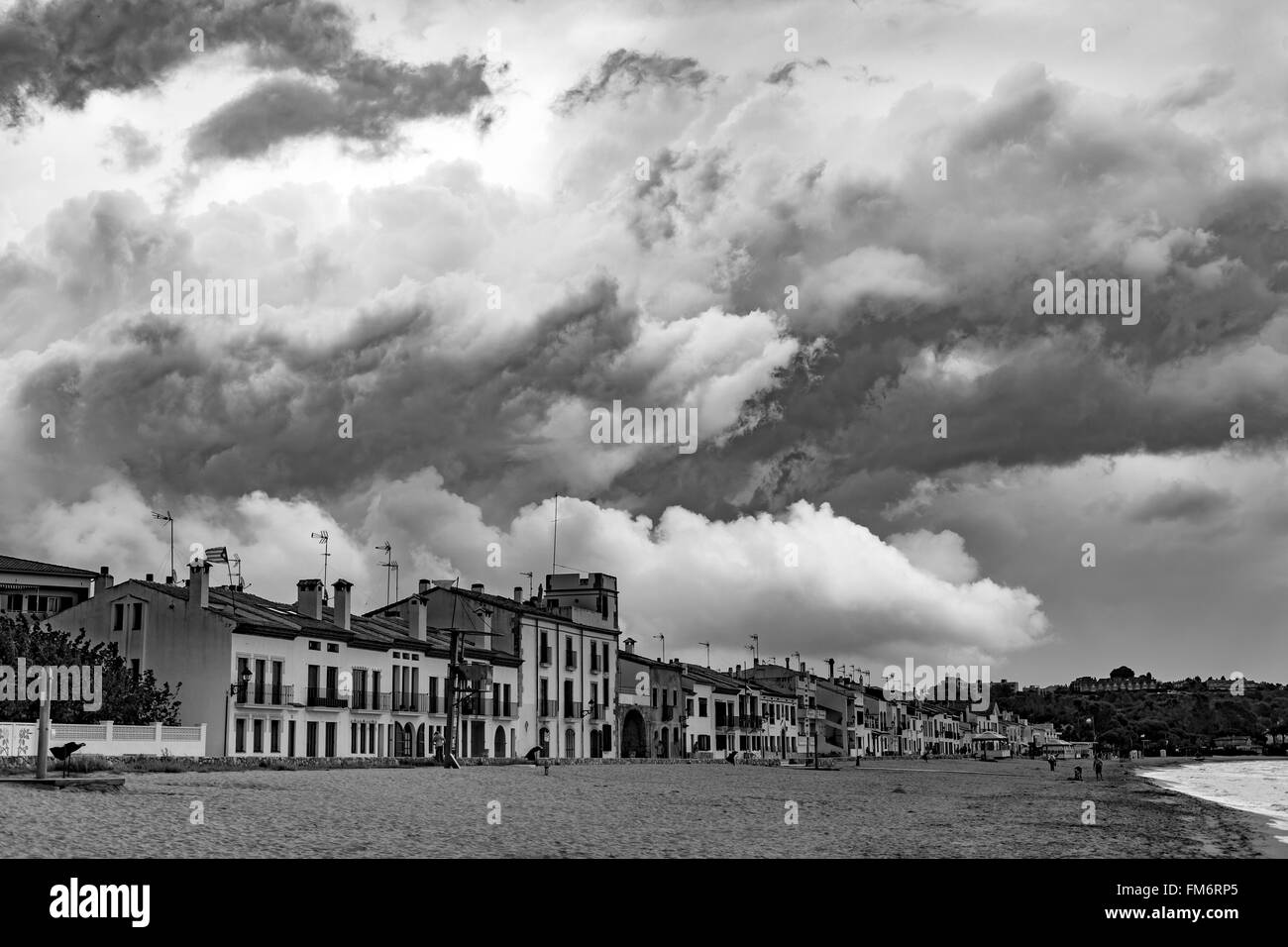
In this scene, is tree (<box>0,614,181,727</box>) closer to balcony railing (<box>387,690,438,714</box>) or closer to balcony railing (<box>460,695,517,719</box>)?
balcony railing (<box>387,690,438,714</box>)

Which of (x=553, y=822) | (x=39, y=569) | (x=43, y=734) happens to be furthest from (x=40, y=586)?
(x=553, y=822)

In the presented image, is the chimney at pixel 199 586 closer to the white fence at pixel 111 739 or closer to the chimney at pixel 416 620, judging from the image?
the white fence at pixel 111 739

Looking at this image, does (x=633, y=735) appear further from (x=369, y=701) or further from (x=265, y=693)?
(x=265, y=693)

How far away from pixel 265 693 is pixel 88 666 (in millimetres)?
9578

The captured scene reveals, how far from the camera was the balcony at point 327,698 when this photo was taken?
202 feet

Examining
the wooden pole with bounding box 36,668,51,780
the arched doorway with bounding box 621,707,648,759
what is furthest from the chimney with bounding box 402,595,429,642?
the wooden pole with bounding box 36,668,51,780

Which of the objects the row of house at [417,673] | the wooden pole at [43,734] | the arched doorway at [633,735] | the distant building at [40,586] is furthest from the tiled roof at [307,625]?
the wooden pole at [43,734]

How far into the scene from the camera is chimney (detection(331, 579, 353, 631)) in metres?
66.4

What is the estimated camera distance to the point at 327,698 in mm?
62719

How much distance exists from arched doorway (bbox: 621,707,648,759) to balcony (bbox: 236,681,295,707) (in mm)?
38091

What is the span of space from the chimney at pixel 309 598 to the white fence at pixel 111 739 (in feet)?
50.2
